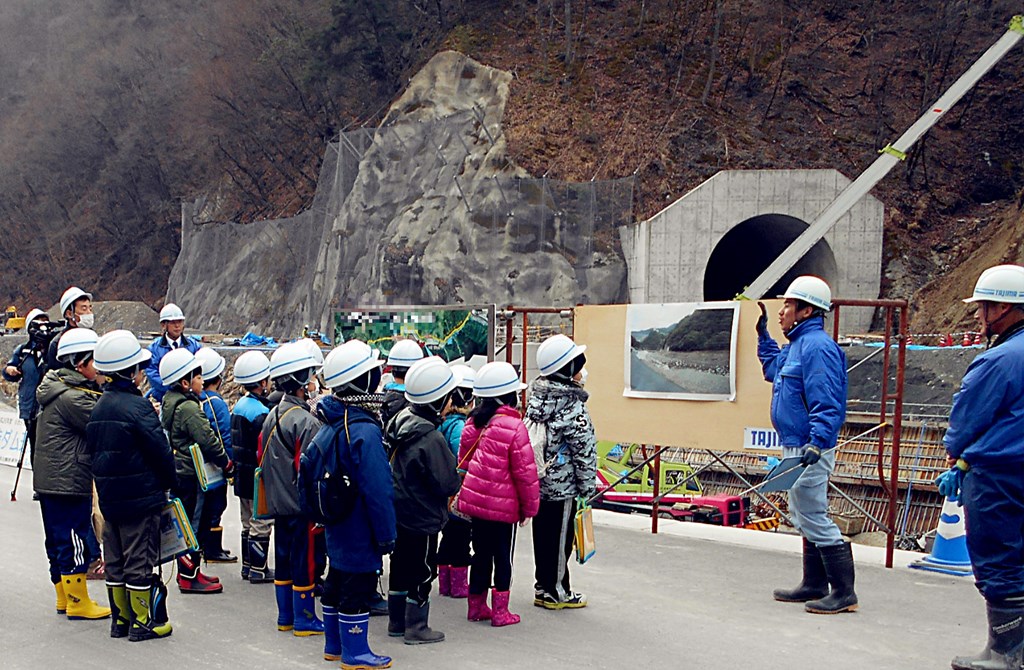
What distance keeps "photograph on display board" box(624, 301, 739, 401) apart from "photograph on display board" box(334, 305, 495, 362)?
6.53ft

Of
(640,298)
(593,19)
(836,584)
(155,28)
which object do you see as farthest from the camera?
(155,28)

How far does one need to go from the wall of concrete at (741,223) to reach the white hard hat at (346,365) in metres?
21.1

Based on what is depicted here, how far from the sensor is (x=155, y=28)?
204ft

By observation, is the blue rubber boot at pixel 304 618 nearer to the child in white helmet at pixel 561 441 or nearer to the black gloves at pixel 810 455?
the child in white helmet at pixel 561 441

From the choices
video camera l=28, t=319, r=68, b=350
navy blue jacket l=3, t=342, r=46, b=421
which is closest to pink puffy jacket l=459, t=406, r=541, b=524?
video camera l=28, t=319, r=68, b=350

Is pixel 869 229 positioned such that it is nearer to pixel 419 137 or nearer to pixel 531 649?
pixel 419 137

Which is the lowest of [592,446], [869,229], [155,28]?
[592,446]

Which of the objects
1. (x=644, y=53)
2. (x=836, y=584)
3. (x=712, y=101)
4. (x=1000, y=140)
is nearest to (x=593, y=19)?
(x=644, y=53)

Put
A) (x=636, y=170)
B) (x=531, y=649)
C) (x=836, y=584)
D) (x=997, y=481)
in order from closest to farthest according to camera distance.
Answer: (x=997, y=481), (x=531, y=649), (x=836, y=584), (x=636, y=170)

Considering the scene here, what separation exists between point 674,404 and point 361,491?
4.26 m

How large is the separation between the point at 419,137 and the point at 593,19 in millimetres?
10397

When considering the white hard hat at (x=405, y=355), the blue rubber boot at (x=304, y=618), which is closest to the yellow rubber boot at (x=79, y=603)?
the blue rubber boot at (x=304, y=618)

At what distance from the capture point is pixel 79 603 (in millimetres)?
6574

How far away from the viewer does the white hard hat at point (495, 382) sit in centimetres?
632
